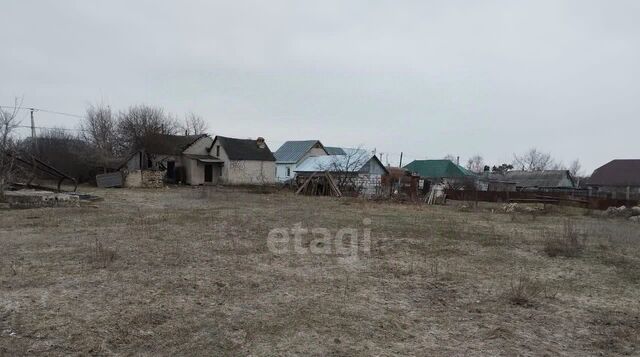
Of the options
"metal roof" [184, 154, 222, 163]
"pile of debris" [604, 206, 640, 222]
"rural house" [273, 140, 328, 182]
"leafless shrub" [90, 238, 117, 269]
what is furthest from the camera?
"rural house" [273, 140, 328, 182]

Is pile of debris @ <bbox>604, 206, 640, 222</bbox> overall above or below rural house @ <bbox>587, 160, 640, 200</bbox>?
below

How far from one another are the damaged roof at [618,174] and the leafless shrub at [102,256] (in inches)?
2457

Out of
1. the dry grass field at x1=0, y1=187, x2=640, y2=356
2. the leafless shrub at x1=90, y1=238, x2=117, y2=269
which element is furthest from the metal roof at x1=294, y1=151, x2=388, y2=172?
the leafless shrub at x1=90, y1=238, x2=117, y2=269

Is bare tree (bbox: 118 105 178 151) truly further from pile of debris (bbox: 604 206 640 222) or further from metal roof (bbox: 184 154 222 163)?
pile of debris (bbox: 604 206 640 222)

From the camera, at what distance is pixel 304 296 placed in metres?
5.64

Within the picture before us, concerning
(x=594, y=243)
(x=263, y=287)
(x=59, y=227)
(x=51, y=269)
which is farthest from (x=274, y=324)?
(x=594, y=243)

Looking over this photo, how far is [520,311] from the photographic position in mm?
5281

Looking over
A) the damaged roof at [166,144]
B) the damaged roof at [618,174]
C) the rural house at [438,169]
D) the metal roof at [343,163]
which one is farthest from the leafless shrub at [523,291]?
the damaged roof at [618,174]

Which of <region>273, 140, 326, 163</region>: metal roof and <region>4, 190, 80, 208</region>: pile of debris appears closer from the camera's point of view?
<region>4, 190, 80, 208</region>: pile of debris

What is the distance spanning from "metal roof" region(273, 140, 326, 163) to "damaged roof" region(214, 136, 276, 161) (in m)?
4.79

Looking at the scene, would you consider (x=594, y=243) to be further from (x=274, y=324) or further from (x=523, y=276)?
(x=274, y=324)

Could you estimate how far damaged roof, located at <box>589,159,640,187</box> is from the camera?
56241mm

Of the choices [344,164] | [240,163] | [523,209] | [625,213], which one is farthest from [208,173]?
[625,213]

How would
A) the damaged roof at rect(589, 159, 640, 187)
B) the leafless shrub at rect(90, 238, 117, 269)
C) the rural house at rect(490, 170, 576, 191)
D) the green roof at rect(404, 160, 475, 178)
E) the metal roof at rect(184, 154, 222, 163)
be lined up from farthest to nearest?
the green roof at rect(404, 160, 475, 178)
the damaged roof at rect(589, 159, 640, 187)
the rural house at rect(490, 170, 576, 191)
the metal roof at rect(184, 154, 222, 163)
the leafless shrub at rect(90, 238, 117, 269)
